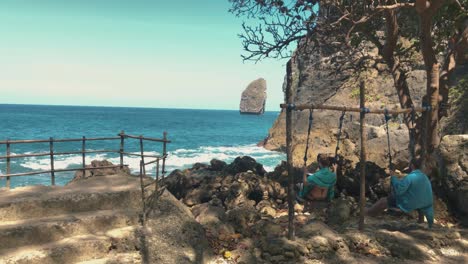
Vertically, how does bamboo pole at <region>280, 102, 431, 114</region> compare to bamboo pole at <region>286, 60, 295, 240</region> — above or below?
above

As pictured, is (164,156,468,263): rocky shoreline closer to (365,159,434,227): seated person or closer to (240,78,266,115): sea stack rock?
(365,159,434,227): seated person

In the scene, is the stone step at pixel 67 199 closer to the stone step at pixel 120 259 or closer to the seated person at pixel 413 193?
the stone step at pixel 120 259

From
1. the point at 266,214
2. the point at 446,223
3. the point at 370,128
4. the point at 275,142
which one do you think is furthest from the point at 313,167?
the point at 275,142

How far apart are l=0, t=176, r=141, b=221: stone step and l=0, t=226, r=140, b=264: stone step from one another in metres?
0.79

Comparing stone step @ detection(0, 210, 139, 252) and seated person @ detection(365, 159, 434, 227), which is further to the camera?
seated person @ detection(365, 159, 434, 227)

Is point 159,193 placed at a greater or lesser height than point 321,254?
greater

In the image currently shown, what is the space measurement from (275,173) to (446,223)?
836cm

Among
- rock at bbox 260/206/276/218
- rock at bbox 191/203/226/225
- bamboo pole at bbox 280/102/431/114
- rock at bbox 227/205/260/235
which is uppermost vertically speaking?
bamboo pole at bbox 280/102/431/114

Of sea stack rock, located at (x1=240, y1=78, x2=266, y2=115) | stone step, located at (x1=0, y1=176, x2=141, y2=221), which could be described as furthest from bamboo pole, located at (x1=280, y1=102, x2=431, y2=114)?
sea stack rock, located at (x1=240, y1=78, x2=266, y2=115)

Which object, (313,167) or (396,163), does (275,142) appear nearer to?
(313,167)

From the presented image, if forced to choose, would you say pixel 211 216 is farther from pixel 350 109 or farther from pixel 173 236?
pixel 350 109

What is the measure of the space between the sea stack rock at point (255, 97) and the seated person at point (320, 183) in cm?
17315

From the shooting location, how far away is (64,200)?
727cm

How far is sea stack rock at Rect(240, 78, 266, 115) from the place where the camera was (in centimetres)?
18125
